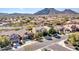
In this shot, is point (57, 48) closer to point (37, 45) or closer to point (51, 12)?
point (37, 45)

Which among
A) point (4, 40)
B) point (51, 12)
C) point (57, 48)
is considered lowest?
point (57, 48)

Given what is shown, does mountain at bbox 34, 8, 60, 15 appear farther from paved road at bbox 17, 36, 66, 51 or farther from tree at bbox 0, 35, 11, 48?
tree at bbox 0, 35, 11, 48

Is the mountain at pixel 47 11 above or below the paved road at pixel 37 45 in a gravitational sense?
above

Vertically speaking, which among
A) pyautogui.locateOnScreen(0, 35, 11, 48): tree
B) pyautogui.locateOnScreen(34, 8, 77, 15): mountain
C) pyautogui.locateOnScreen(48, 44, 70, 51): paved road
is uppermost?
pyautogui.locateOnScreen(34, 8, 77, 15): mountain

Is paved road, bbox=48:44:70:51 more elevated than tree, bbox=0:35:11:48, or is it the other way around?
tree, bbox=0:35:11:48

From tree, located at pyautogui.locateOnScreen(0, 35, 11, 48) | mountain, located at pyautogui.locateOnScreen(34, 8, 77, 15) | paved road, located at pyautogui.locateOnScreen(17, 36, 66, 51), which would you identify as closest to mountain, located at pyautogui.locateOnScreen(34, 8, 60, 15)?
mountain, located at pyautogui.locateOnScreen(34, 8, 77, 15)

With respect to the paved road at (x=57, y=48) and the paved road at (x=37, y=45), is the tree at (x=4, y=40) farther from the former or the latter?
the paved road at (x=57, y=48)

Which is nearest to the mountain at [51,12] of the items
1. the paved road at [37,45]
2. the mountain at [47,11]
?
the mountain at [47,11]

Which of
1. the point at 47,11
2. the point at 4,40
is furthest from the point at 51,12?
the point at 4,40

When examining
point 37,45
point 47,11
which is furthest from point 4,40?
point 47,11

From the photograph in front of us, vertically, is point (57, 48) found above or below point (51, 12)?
below

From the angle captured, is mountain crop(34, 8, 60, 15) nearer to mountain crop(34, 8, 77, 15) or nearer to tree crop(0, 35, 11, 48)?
mountain crop(34, 8, 77, 15)

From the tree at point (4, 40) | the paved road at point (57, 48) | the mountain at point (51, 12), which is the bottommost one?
the paved road at point (57, 48)
